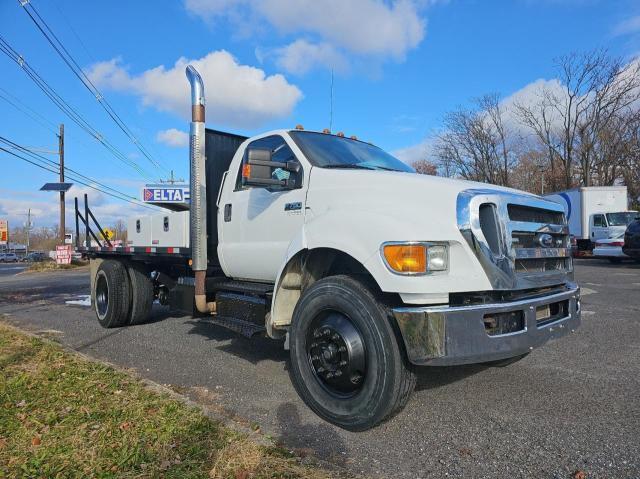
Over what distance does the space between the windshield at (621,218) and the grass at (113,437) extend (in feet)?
75.4

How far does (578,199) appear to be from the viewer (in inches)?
930

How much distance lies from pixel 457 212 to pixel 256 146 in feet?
8.71

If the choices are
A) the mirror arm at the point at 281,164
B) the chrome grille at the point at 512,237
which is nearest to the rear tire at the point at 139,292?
the mirror arm at the point at 281,164

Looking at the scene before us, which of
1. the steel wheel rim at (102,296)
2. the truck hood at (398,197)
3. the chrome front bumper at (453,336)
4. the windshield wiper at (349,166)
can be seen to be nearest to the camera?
the chrome front bumper at (453,336)

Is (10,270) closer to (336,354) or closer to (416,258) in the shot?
(336,354)

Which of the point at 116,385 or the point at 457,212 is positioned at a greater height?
the point at 457,212

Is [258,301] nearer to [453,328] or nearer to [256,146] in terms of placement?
[256,146]

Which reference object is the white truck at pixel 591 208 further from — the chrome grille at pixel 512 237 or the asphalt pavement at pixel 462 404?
the chrome grille at pixel 512 237

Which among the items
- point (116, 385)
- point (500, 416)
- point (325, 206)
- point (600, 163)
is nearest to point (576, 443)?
point (500, 416)

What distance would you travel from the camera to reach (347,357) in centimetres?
323

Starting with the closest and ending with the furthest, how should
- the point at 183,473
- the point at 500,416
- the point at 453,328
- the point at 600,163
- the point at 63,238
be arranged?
the point at 183,473 < the point at 453,328 < the point at 500,416 < the point at 63,238 < the point at 600,163

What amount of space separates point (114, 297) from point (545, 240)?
5906 mm

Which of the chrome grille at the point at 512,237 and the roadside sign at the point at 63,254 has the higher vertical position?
the chrome grille at the point at 512,237

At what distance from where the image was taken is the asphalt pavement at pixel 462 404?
2.83 m
